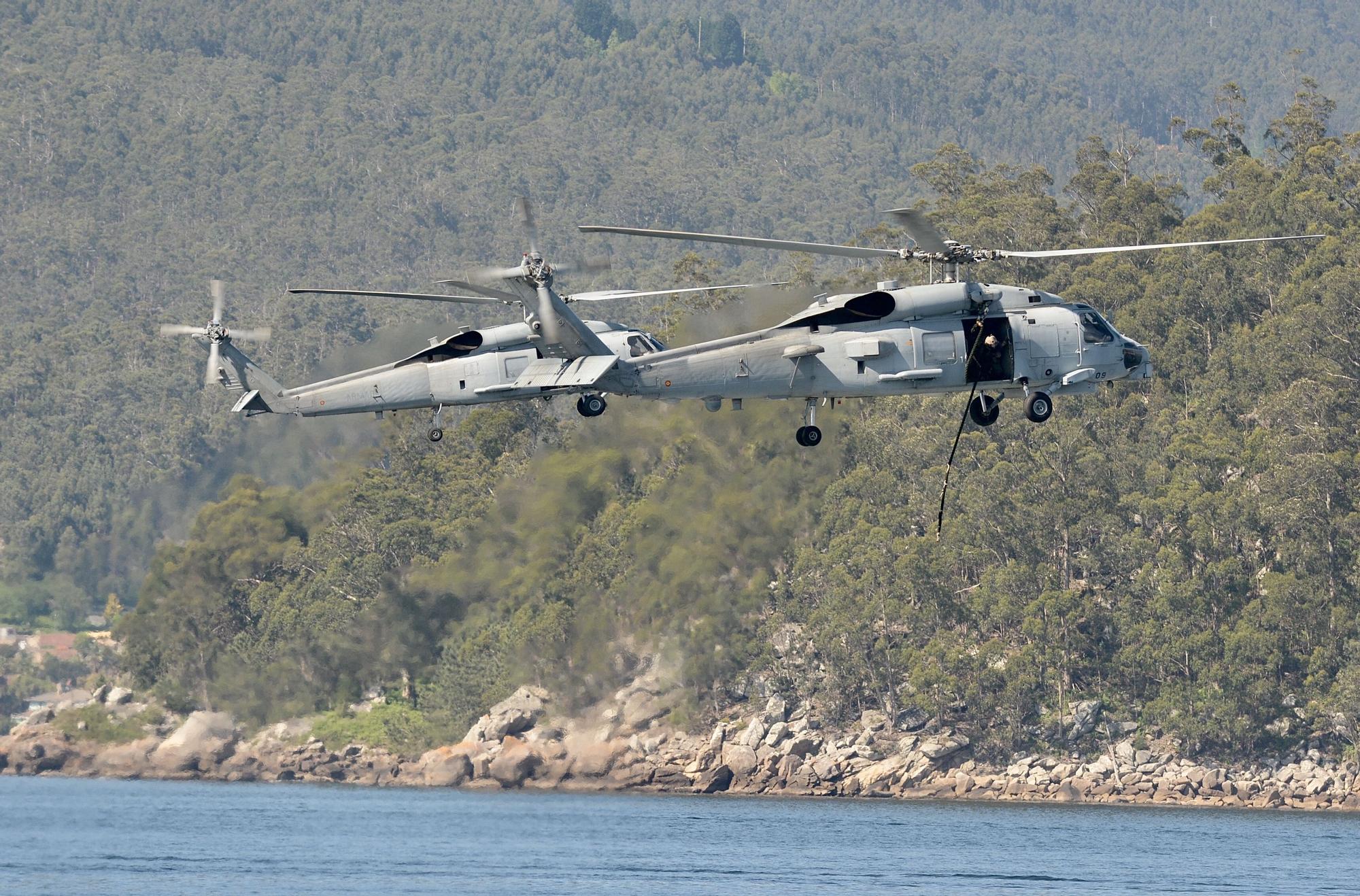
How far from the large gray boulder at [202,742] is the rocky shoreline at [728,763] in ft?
0.25

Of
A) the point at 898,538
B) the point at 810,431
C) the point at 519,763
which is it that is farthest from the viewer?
the point at 519,763

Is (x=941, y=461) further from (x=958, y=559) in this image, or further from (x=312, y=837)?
(x=312, y=837)

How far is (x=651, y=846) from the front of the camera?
274ft

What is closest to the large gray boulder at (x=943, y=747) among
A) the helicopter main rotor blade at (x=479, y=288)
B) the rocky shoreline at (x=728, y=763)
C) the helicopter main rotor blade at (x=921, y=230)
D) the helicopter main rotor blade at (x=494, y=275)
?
the rocky shoreline at (x=728, y=763)

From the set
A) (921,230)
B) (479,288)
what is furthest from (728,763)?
(921,230)

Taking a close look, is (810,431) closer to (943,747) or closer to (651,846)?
(651,846)

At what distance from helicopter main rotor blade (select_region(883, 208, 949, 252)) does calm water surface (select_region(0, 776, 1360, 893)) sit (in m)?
32.9

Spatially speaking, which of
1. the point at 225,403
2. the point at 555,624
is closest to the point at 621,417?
the point at 555,624

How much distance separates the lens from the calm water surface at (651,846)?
73500mm

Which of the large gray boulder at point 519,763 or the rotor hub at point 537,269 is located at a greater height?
the rotor hub at point 537,269

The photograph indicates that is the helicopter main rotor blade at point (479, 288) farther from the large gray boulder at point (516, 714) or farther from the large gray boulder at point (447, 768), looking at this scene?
the large gray boulder at point (447, 768)

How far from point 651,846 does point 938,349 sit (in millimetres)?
44036

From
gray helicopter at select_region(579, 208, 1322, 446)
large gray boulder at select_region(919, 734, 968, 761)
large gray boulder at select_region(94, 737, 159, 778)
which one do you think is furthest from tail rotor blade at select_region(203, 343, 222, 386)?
large gray boulder at select_region(94, 737, 159, 778)

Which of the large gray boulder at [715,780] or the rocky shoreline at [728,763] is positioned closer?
the rocky shoreline at [728,763]
